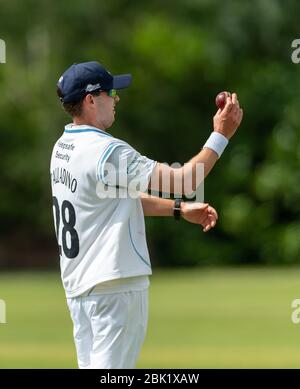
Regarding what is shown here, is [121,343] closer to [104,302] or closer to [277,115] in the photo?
[104,302]

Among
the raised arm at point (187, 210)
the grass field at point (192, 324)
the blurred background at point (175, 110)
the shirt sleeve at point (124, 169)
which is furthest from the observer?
the blurred background at point (175, 110)

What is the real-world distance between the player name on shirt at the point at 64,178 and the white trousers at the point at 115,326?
21.9 inches

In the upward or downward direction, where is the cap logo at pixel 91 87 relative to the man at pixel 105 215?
upward

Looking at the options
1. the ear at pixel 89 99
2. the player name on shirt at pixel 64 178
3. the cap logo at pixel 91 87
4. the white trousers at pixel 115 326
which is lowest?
the white trousers at pixel 115 326

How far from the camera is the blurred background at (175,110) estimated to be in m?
36.1

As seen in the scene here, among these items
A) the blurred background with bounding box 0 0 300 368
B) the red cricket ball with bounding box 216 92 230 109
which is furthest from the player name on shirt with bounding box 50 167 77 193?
the blurred background with bounding box 0 0 300 368

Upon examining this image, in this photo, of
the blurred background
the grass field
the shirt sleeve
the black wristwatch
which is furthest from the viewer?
the blurred background

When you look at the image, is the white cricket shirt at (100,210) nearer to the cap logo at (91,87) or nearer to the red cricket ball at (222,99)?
the cap logo at (91,87)

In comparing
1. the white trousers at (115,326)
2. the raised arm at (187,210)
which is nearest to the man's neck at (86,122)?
the raised arm at (187,210)

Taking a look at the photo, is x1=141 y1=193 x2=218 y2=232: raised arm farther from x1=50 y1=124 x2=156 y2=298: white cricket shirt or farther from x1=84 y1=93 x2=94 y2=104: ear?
x1=84 y1=93 x2=94 y2=104: ear

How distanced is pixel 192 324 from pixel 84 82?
40.3ft

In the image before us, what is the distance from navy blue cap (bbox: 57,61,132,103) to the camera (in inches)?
214

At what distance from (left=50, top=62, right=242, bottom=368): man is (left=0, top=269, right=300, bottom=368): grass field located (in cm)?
585

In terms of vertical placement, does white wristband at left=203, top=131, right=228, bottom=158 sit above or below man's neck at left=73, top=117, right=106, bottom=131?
below
